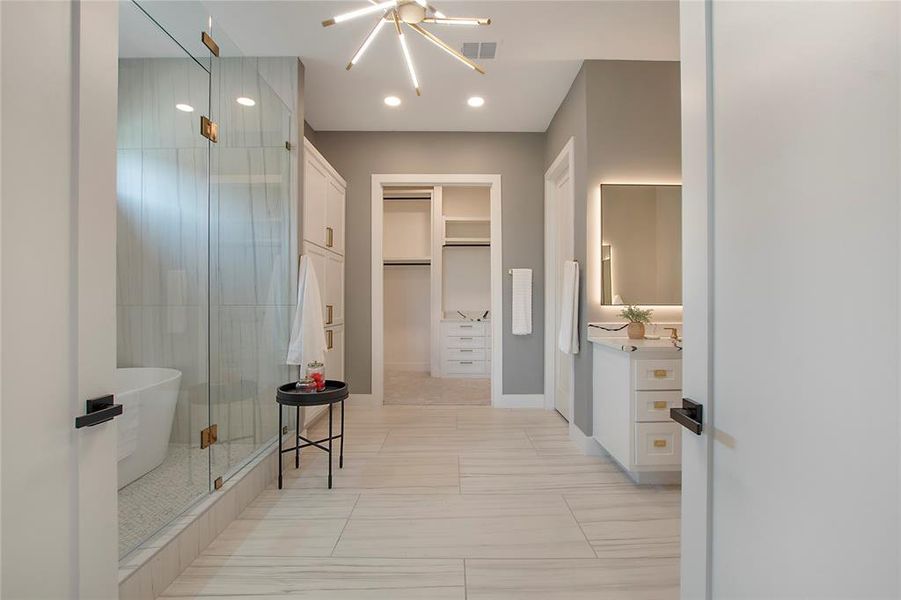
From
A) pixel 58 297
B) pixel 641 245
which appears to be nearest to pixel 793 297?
pixel 58 297

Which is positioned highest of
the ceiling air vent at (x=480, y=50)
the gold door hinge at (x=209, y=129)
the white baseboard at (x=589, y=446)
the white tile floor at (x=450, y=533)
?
the ceiling air vent at (x=480, y=50)

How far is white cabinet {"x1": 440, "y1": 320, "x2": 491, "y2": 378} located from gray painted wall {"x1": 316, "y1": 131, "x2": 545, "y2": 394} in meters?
1.62

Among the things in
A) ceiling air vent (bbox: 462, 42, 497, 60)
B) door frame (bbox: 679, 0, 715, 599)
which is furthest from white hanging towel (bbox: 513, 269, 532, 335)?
door frame (bbox: 679, 0, 715, 599)

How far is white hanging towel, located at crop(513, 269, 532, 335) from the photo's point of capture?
13.6 feet

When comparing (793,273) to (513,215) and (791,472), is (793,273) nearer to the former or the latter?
(791,472)

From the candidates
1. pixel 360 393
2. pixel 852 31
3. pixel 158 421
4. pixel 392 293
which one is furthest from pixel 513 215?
pixel 852 31

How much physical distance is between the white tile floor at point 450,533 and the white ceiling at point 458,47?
2862 mm

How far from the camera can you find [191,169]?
1992 mm

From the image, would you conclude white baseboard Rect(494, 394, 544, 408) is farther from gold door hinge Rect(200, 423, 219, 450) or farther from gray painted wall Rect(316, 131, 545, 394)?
gold door hinge Rect(200, 423, 219, 450)

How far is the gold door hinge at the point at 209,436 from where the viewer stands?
2.04 m

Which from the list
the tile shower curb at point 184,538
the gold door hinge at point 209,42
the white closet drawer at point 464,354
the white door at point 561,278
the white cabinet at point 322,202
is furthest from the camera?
the white closet drawer at point 464,354

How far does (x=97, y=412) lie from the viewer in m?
0.90

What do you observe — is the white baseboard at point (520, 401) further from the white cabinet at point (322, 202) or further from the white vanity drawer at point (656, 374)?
the white cabinet at point (322, 202)

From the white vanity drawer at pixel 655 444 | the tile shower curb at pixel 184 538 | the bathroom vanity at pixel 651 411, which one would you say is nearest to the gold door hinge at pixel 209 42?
the tile shower curb at pixel 184 538
